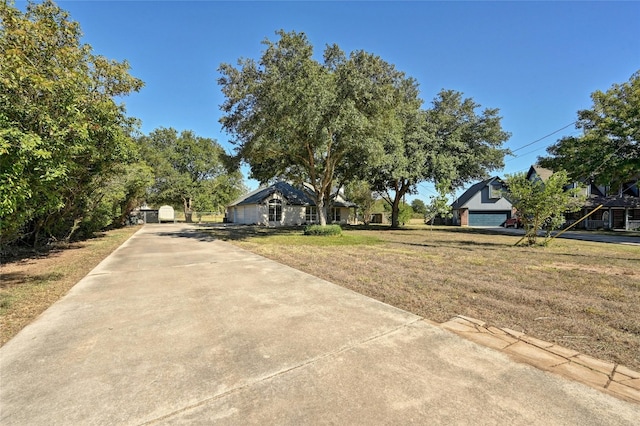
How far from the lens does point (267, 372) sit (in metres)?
2.76

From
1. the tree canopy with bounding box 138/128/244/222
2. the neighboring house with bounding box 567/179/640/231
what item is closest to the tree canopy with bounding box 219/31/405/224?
the neighboring house with bounding box 567/179/640/231

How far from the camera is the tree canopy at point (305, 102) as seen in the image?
1304 cm

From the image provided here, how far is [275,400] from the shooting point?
2350 millimetres

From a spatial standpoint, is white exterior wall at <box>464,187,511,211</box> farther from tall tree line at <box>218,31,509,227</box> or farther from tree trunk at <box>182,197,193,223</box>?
tree trunk at <box>182,197,193,223</box>

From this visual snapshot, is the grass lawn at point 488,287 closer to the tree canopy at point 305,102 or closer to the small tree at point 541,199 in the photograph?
the small tree at point 541,199

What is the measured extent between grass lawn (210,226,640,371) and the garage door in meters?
28.0

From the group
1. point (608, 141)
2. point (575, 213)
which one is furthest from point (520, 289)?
point (575, 213)

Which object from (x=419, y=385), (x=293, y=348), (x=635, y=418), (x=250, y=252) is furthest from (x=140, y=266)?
(x=635, y=418)

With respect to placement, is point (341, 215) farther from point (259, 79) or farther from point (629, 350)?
point (629, 350)

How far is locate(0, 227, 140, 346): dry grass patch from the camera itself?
13.8ft

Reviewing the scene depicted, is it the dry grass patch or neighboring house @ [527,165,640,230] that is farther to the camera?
neighboring house @ [527,165,640,230]

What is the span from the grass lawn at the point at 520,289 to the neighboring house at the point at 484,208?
27.8 m

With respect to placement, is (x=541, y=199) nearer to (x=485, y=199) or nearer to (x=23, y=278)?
(x=23, y=278)

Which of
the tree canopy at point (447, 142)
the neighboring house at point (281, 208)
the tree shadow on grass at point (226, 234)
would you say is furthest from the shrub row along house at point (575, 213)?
the tree shadow on grass at point (226, 234)
